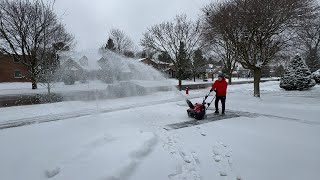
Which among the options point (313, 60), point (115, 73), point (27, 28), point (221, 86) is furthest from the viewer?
point (313, 60)

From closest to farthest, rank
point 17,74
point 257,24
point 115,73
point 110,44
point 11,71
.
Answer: point 257,24 < point 115,73 < point 11,71 < point 17,74 < point 110,44

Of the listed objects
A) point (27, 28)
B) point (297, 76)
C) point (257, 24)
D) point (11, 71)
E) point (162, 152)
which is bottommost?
point (162, 152)

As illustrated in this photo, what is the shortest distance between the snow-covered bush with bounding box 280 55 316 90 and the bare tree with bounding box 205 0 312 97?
298 inches

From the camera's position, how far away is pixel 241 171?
4.39 metres

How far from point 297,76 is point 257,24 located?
36.3 ft

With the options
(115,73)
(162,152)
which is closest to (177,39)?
(115,73)

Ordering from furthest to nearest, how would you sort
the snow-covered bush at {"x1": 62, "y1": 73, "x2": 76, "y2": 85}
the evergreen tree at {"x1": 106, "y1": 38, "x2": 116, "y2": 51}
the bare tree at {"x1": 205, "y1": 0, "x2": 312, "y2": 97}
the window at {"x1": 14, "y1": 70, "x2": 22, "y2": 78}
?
the evergreen tree at {"x1": 106, "y1": 38, "x2": 116, "y2": 51} → the window at {"x1": 14, "y1": 70, "x2": 22, "y2": 78} → the snow-covered bush at {"x1": 62, "y1": 73, "x2": 76, "y2": 85} → the bare tree at {"x1": 205, "y1": 0, "x2": 312, "y2": 97}

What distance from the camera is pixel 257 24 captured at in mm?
13336

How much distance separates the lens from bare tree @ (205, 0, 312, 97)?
42.4ft

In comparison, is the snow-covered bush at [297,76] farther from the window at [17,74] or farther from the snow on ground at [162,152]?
the window at [17,74]

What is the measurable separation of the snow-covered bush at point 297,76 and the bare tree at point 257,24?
7.57 metres

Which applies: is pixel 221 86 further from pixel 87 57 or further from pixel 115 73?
pixel 87 57

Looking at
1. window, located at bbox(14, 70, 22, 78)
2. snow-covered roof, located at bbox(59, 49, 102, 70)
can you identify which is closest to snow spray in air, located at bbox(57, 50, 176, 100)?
snow-covered roof, located at bbox(59, 49, 102, 70)

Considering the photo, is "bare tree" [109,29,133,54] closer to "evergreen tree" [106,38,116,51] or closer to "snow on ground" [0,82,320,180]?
"evergreen tree" [106,38,116,51]
